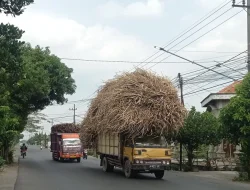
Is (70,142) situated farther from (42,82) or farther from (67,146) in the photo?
(42,82)

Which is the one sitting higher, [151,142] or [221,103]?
[221,103]

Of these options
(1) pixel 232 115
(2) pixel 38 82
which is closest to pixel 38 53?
(2) pixel 38 82

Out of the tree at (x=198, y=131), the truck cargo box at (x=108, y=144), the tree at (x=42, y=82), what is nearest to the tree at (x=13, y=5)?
the truck cargo box at (x=108, y=144)

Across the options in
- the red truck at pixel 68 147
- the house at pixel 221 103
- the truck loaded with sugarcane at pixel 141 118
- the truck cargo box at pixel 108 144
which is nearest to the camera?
the truck loaded with sugarcane at pixel 141 118

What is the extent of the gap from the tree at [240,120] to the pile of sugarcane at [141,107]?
2.04m

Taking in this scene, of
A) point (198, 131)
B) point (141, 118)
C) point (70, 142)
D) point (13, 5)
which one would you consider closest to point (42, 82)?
point (70, 142)

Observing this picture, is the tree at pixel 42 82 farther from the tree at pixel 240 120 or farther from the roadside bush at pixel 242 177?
the roadside bush at pixel 242 177

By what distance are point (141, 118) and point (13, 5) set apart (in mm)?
12133

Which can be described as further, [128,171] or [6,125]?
[6,125]

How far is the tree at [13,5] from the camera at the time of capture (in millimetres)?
8305

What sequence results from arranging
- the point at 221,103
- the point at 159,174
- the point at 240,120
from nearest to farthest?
the point at 240,120 → the point at 159,174 → the point at 221,103

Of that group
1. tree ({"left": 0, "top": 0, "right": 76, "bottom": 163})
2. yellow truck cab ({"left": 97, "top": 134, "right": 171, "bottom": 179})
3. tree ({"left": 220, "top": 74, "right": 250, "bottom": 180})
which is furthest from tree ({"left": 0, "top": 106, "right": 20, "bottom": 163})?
tree ({"left": 220, "top": 74, "right": 250, "bottom": 180})

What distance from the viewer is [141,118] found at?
1988cm

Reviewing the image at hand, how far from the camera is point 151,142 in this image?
67.7ft
